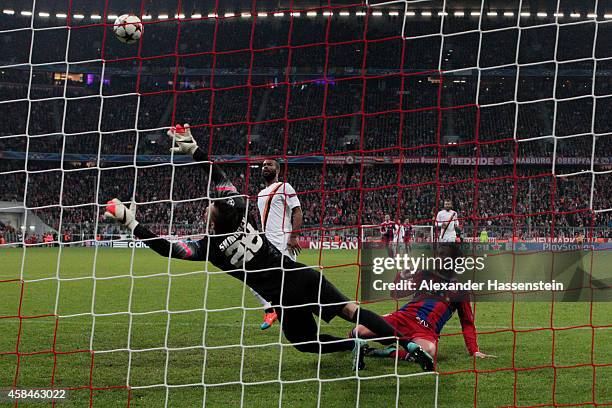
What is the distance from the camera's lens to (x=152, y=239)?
5.43 metres

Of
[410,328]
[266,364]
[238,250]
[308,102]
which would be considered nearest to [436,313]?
[410,328]

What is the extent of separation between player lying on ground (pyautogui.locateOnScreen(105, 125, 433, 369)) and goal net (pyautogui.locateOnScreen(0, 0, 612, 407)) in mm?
156

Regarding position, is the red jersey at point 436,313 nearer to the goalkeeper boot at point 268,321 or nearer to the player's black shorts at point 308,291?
the player's black shorts at point 308,291

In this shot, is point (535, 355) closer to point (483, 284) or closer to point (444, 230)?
point (483, 284)

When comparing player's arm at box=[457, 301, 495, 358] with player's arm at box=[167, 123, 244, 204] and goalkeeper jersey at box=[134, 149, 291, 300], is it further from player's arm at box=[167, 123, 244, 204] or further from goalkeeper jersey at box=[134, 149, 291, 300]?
player's arm at box=[167, 123, 244, 204]

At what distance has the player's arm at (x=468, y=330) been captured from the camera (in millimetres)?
6902

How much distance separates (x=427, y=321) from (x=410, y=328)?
→ 22 centimetres

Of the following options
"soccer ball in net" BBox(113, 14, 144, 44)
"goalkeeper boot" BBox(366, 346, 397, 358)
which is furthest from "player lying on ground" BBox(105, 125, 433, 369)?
"soccer ball in net" BBox(113, 14, 144, 44)

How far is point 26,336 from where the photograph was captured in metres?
8.15

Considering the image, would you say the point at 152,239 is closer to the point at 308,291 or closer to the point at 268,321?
the point at 308,291

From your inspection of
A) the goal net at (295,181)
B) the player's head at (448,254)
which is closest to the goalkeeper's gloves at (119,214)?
the goal net at (295,181)

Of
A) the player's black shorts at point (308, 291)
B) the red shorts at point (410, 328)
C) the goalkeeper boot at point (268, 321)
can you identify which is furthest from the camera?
the goalkeeper boot at point (268, 321)

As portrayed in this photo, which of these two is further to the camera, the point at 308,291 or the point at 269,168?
the point at 269,168

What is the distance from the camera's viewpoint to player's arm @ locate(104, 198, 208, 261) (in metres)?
5.15
